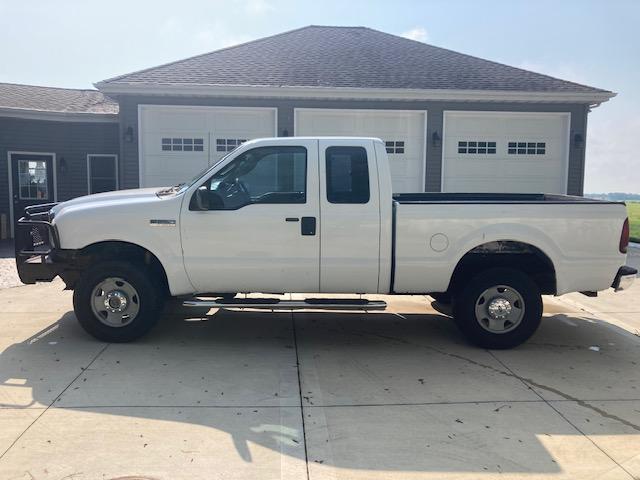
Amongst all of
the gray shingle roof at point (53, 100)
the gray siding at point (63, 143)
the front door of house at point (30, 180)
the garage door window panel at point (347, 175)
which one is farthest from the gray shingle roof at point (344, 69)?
the garage door window panel at point (347, 175)

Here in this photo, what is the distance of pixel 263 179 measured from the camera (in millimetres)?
5551

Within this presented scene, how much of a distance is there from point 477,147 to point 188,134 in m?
6.80

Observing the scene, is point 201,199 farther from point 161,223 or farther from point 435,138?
point 435,138

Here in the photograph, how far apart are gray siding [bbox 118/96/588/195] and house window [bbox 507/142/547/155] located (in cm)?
68

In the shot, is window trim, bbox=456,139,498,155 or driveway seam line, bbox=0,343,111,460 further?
window trim, bbox=456,139,498,155

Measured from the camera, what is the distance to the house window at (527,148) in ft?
43.1

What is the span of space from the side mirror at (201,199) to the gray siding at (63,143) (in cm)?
1044

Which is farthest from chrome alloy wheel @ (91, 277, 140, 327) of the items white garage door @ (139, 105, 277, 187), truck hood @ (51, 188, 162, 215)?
white garage door @ (139, 105, 277, 187)

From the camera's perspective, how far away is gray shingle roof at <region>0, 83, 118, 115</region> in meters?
14.5

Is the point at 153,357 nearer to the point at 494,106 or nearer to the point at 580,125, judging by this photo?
the point at 494,106

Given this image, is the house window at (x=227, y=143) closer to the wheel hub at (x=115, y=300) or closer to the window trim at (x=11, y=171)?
the window trim at (x=11, y=171)

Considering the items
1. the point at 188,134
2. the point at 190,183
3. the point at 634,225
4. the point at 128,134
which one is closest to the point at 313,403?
the point at 190,183

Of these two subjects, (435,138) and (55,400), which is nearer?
(55,400)

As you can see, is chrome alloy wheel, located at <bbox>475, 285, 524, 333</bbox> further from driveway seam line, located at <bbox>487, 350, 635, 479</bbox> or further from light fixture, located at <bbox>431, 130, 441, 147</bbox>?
light fixture, located at <bbox>431, 130, 441, 147</bbox>
